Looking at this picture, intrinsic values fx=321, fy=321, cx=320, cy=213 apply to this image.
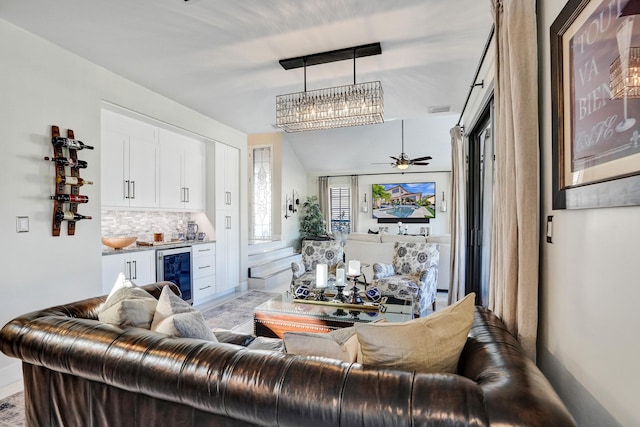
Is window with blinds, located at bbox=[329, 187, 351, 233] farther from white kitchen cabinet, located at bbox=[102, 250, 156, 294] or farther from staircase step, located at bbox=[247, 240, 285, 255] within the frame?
white kitchen cabinet, located at bbox=[102, 250, 156, 294]

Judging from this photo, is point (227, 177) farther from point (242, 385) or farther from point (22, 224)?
point (242, 385)

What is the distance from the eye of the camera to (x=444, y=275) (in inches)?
200

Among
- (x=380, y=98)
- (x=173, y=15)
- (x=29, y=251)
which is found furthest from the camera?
(x=380, y=98)

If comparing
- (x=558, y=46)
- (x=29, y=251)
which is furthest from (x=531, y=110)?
(x=29, y=251)

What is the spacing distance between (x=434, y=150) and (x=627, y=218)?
27.9ft

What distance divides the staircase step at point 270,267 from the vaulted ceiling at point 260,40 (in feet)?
10.2

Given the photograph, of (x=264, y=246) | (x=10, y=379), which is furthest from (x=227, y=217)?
(x=10, y=379)

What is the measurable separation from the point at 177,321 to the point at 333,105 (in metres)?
2.37

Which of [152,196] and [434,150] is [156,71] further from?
[434,150]

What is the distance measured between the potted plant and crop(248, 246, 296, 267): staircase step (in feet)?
4.86

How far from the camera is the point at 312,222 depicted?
954 centimetres

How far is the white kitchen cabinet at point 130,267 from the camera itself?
3.35 m

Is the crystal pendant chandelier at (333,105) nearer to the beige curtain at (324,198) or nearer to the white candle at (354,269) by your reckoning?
the white candle at (354,269)

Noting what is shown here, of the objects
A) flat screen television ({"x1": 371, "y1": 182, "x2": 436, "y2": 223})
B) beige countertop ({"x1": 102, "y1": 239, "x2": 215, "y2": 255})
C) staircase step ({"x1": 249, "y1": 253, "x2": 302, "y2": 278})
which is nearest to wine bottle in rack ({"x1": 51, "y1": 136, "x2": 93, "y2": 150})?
beige countertop ({"x1": 102, "y1": 239, "x2": 215, "y2": 255})
